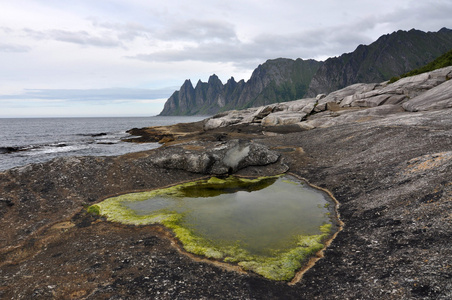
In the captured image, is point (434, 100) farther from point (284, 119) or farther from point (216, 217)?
point (216, 217)

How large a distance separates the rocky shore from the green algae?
32.1 inches

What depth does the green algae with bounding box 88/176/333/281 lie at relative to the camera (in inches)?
503

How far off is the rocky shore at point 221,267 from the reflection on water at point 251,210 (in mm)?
2150

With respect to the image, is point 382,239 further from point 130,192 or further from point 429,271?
point 130,192

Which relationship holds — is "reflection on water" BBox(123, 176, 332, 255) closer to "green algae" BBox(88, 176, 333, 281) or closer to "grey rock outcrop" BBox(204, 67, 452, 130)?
"green algae" BBox(88, 176, 333, 281)

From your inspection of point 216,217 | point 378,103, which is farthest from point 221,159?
point 378,103

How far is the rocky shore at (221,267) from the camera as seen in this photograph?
34.1 feet

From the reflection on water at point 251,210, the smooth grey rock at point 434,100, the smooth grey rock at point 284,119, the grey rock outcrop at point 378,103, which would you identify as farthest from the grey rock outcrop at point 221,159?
the smooth grey rock at point 284,119

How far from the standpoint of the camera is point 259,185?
26.8 m

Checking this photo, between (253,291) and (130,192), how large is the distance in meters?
18.4

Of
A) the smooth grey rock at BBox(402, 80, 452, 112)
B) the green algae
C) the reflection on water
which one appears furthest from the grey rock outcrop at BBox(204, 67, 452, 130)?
the green algae

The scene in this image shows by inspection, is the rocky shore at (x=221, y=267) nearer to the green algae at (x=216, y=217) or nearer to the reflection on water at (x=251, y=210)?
the green algae at (x=216, y=217)

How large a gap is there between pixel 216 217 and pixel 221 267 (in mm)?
6353

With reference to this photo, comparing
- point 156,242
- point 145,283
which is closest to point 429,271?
point 145,283
